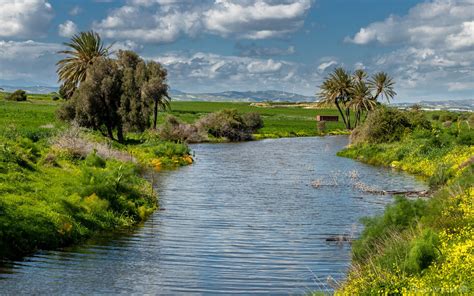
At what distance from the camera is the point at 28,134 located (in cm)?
4456

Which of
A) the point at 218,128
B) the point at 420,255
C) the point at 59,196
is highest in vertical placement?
the point at 420,255

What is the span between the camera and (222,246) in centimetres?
2266

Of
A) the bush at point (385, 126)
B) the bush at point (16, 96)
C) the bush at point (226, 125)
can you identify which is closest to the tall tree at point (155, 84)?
the bush at point (226, 125)

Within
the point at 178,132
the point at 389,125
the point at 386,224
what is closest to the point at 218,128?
the point at 178,132

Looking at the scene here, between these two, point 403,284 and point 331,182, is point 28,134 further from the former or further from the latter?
point 403,284

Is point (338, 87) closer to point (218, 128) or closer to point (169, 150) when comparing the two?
point (218, 128)

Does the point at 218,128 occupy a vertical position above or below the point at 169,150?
above

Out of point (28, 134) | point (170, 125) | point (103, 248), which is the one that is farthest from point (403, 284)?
point (170, 125)

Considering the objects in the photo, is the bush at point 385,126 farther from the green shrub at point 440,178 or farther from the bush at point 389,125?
the green shrub at point 440,178

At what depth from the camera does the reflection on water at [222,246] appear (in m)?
17.0

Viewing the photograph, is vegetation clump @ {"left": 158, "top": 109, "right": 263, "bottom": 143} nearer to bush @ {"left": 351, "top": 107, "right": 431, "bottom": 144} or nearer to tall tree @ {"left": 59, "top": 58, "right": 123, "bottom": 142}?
tall tree @ {"left": 59, "top": 58, "right": 123, "bottom": 142}

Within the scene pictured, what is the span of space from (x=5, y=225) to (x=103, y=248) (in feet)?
11.0

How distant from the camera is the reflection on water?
16984 mm

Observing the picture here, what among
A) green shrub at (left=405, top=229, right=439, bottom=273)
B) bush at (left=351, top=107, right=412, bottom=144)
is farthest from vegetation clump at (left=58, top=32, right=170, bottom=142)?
green shrub at (left=405, top=229, right=439, bottom=273)
